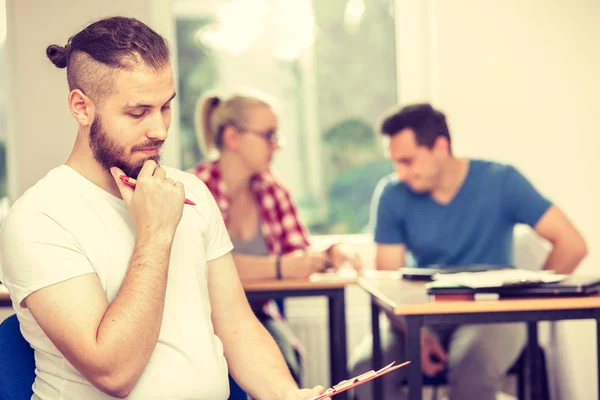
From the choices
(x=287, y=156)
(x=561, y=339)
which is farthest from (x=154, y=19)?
(x=561, y=339)

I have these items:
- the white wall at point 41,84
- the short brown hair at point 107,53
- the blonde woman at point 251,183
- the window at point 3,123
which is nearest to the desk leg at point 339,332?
the blonde woman at point 251,183

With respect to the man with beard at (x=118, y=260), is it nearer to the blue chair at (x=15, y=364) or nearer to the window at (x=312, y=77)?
the blue chair at (x=15, y=364)

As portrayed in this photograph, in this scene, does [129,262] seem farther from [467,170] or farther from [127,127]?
[467,170]

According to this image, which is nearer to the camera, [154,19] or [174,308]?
[174,308]

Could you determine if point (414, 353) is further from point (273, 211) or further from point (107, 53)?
point (273, 211)

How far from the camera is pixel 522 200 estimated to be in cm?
305

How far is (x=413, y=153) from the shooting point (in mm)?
3135

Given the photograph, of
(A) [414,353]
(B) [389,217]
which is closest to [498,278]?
(A) [414,353]

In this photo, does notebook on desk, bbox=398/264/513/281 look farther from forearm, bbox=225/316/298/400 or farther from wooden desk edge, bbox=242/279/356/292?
forearm, bbox=225/316/298/400

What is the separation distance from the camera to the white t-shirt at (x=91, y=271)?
4.31ft

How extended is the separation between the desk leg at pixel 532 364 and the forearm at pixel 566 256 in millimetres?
244

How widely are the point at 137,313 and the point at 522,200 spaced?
2097 millimetres

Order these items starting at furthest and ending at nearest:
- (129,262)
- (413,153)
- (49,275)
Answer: (413,153) → (129,262) → (49,275)

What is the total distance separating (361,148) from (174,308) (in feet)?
8.48
